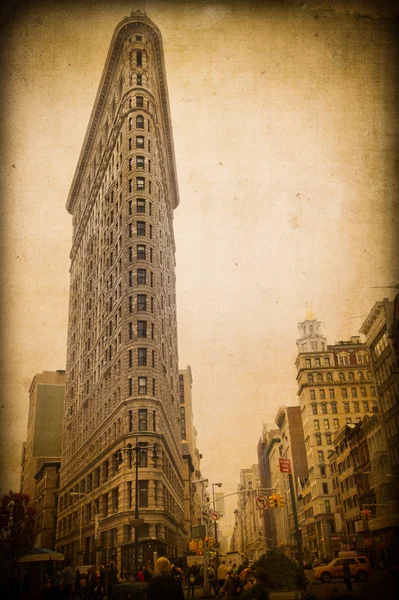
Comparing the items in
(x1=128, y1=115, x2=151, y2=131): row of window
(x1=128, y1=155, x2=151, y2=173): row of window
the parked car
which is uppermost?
(x1=128, y1=115, x2=151, y2=131): row of window

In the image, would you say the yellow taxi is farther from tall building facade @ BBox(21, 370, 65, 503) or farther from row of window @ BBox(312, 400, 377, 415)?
Answer: row of window @ BBox(312, 400, 377, 415)

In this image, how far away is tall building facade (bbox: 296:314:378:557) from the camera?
82062 millimetres

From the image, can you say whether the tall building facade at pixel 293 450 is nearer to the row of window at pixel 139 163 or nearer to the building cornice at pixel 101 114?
the building cornice at pixel 101 114

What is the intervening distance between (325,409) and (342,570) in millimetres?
59988

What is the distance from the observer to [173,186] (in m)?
77.7

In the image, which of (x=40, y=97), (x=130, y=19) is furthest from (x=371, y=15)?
(x=40, y=97)

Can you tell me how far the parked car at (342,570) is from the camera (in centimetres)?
2895

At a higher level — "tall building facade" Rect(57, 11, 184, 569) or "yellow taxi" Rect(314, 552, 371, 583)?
"tall building facade" Rect(57, 11, 184, 569)

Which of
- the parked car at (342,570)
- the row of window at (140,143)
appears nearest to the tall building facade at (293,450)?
the row of window at (140,143)

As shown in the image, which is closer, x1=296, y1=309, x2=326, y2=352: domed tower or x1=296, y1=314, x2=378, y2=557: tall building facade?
x1=296, y1=309, x2=326, y2=352: domed tower

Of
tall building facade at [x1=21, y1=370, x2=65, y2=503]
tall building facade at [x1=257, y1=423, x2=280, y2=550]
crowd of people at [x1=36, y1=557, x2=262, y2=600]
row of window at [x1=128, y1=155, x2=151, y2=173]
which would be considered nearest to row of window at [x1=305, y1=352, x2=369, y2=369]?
tall building facade at [x1=21, y1=370, x2=65, y2=503]

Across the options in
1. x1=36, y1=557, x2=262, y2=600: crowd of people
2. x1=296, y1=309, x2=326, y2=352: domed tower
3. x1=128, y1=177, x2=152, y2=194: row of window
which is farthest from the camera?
x1=128, y1=177, x2=152, y2=194: row of window

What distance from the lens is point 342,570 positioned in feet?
103

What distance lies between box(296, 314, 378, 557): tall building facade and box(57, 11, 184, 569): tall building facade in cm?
3353
